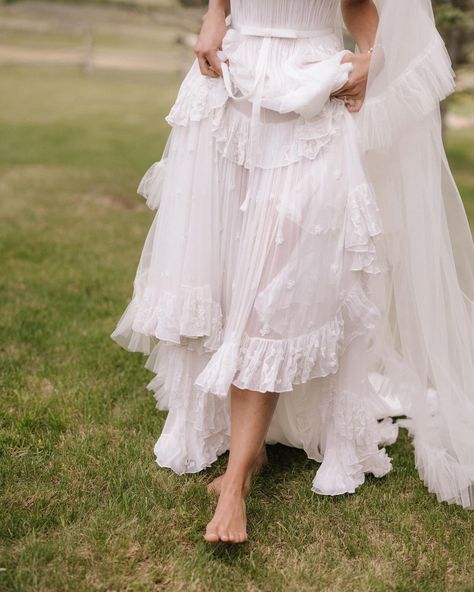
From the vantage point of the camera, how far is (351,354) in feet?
8.97

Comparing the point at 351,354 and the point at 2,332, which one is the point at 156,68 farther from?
the point at 351,354

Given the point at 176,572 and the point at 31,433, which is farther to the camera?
the point at 31,433

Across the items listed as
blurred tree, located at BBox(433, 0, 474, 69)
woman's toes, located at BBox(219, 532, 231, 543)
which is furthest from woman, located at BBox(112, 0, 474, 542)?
blurred tree, located at BBox(433, 0, 474, 69)

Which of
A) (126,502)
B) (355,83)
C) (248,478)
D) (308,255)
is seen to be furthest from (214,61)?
(126,502)

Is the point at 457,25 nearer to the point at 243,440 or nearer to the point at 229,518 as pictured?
the point at 243,440

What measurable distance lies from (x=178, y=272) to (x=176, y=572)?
935mm

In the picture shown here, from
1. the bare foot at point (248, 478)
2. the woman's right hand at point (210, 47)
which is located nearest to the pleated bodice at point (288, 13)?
the woman's right hand at point (210, 47)

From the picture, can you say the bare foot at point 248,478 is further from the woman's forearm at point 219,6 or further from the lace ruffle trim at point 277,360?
the woman's forearm at point 219,6

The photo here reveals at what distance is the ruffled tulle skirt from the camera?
2.47 meters

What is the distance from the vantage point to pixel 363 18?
8.75 ft

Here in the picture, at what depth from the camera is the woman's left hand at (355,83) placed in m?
2.51

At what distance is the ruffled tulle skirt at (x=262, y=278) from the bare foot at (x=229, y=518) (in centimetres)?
32

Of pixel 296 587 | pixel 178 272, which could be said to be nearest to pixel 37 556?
pixel 296 587

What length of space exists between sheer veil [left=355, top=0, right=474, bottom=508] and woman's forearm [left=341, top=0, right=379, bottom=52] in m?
0.05
